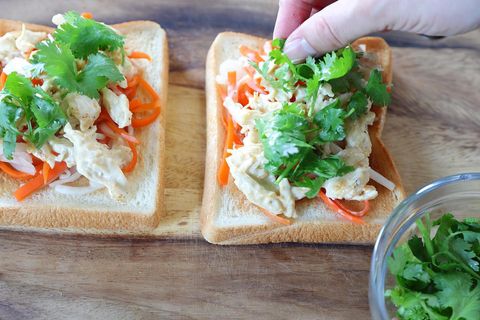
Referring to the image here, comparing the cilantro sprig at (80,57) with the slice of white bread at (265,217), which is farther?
the slice of white bread at (265,217)

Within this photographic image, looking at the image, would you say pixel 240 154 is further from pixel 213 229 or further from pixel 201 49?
pixel 201 49

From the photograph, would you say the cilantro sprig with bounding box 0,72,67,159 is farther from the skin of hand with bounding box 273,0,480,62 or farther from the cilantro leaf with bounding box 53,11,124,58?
the skin of hand with bounding box 273,0,480,62

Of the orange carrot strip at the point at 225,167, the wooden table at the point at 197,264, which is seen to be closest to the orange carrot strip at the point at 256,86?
the orange carrot strip at the point at 225,167

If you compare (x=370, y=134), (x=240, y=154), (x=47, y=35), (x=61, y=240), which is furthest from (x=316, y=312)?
(x=47, y=35)

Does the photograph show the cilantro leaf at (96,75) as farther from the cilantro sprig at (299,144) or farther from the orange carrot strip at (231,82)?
the cilantro sprig at (299,144)

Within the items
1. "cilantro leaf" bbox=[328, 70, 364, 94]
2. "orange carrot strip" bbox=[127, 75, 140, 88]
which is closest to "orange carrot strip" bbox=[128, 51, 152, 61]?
"orange carrot strip" bbox=[127, 75, 140, 88]
